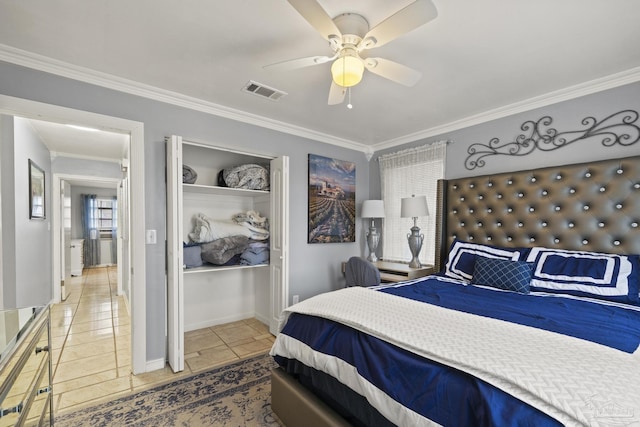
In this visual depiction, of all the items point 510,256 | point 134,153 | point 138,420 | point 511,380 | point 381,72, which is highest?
point 381,72

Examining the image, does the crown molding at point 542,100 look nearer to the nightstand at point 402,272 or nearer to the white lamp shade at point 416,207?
the white lamp shade at point 416,207


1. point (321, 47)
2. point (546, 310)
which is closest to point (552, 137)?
point (546, 310)

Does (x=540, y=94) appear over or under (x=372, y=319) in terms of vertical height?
over

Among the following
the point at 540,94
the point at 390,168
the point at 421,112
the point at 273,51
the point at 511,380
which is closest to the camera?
the point at 511,380

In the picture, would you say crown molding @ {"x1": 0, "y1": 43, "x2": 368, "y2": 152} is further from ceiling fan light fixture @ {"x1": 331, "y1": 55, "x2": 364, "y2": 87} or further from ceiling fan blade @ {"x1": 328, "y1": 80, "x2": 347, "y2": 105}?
ceiling fan light fixture @ {"x1": 331, "y1": 55, "x2": 364, "y2": 87}

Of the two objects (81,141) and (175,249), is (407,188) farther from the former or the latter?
(81,141)

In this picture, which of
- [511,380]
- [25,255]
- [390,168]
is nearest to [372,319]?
[511,380]

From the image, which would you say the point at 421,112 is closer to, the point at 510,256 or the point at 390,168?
the point at 390,168

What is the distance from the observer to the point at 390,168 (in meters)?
3.91

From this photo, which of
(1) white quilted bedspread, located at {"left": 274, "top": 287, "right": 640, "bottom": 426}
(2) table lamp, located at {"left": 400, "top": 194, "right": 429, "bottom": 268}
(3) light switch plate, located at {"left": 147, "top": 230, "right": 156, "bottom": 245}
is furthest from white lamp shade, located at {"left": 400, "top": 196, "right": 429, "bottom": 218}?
(3) light switch plate, located at {"left": 147, "top": 230, "right": 156, "bottom": 245}

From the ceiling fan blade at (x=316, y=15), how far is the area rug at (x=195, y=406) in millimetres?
2274

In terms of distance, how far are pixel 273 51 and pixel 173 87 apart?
41.0 inches

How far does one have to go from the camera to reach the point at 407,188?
3715 mm

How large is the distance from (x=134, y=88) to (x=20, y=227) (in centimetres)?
188
